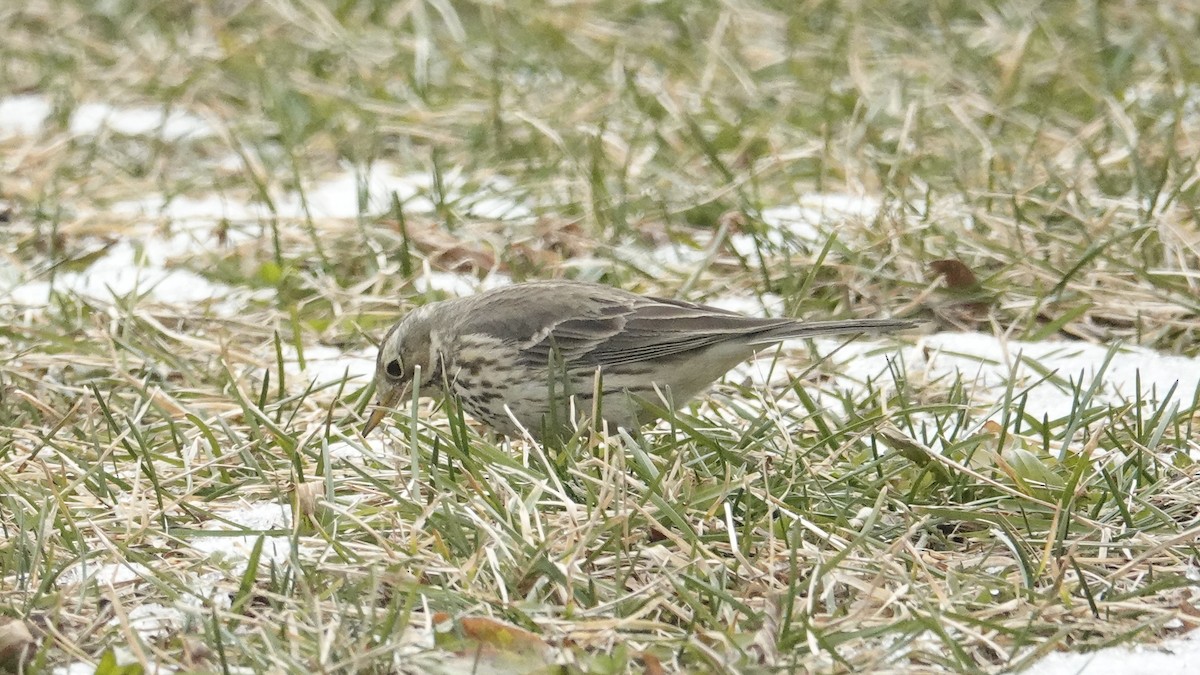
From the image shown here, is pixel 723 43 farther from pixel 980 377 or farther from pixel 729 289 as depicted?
pixel 980 377

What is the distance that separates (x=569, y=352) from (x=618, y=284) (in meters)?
1.15

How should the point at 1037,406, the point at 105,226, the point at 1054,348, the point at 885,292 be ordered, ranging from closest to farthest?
the point at 1037,406 < the point at 1054,348 < the point at 885,292 < the point at 105,226

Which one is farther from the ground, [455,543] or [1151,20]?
[1151,20]

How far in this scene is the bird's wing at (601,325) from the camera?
4066mm

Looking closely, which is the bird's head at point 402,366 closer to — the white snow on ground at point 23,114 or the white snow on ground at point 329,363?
the white snow on ground at point 329,363

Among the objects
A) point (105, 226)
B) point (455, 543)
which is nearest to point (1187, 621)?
point (455, 543)

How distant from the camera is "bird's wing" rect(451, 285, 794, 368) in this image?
4066mm

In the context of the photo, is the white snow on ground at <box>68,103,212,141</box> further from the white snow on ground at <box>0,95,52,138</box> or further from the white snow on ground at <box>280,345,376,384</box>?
the white snow on ground at <box>280,345,376,384</box>

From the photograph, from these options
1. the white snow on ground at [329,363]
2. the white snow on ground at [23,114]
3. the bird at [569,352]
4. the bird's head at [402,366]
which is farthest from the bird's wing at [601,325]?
the white snow on ground at [23,114]

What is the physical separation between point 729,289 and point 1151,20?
349 centimetres

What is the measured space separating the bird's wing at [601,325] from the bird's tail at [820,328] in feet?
0.18

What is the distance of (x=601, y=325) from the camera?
4184 mm

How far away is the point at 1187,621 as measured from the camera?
2910mm

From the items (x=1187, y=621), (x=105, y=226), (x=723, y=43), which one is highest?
(x=723, y=43)
